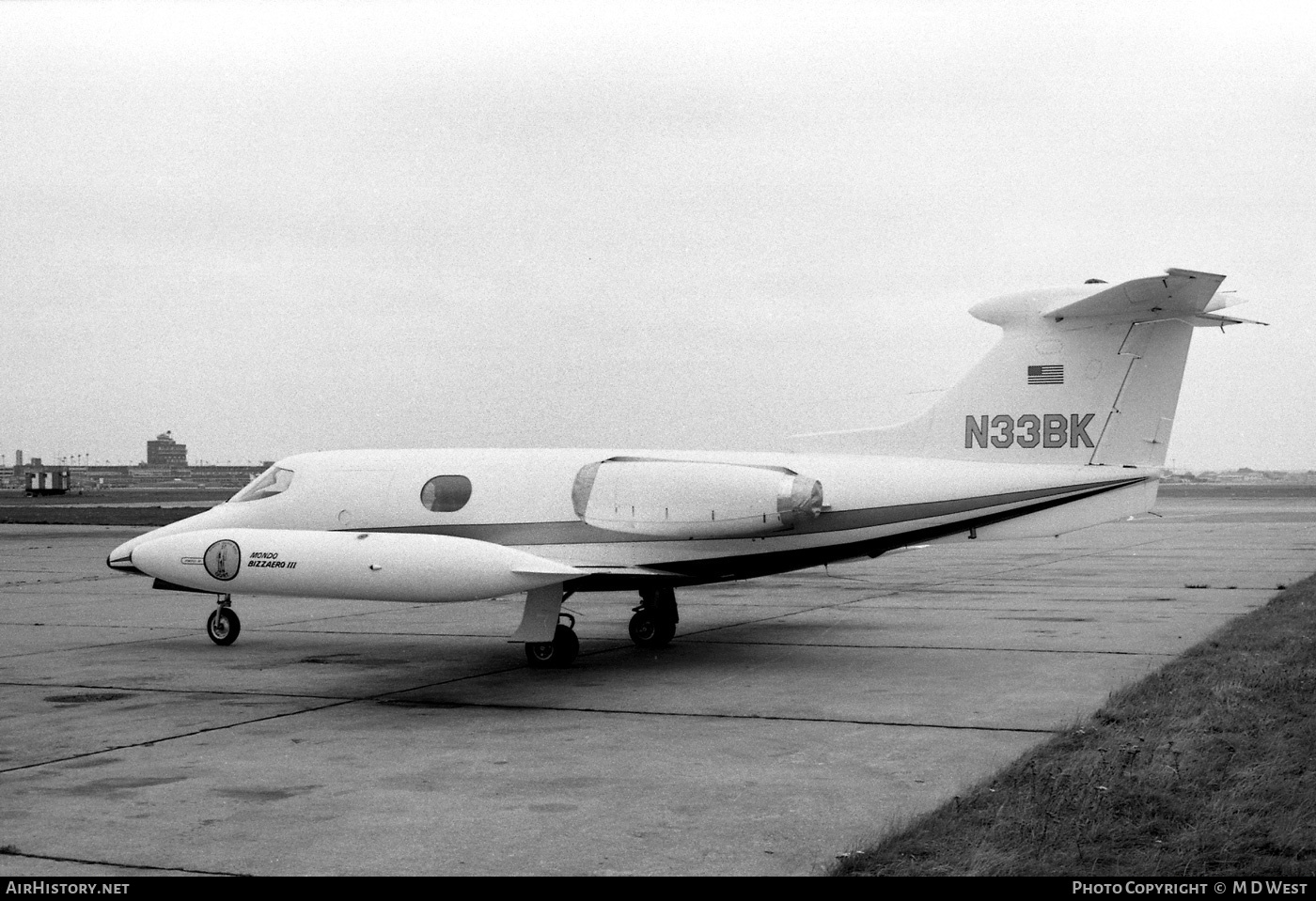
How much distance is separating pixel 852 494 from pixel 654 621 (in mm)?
3231

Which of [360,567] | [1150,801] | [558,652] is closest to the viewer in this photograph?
[1150,801]

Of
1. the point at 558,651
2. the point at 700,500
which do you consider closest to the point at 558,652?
the point at 558,651

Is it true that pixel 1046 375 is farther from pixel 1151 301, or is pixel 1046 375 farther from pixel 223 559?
pixel 223 559

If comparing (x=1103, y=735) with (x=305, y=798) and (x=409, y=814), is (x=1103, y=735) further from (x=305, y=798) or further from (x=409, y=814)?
(x=305, y=798)

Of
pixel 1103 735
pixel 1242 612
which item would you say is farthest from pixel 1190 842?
pixel 1242 612

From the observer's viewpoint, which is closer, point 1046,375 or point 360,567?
point 360,567

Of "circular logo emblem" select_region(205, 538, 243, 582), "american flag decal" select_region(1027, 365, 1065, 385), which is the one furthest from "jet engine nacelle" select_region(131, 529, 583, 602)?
"american flag decal" select_region(1027, 365, 1065, 385)

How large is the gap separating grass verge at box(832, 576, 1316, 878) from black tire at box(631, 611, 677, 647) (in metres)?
6.14

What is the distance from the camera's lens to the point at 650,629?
1565 centimetres

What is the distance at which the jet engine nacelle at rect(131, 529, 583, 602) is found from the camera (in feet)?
41.1

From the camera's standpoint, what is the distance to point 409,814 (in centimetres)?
757

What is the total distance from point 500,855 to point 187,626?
12.9 meters

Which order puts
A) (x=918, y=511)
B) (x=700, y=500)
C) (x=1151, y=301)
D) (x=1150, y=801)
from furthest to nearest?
(x=918, y=511) → (x=700, y=500) → (x=1151, y=301) → (x=1150, y=801)

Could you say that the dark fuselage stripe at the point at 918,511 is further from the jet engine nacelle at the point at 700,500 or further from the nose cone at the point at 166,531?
the nose cone at the point at 166,531
